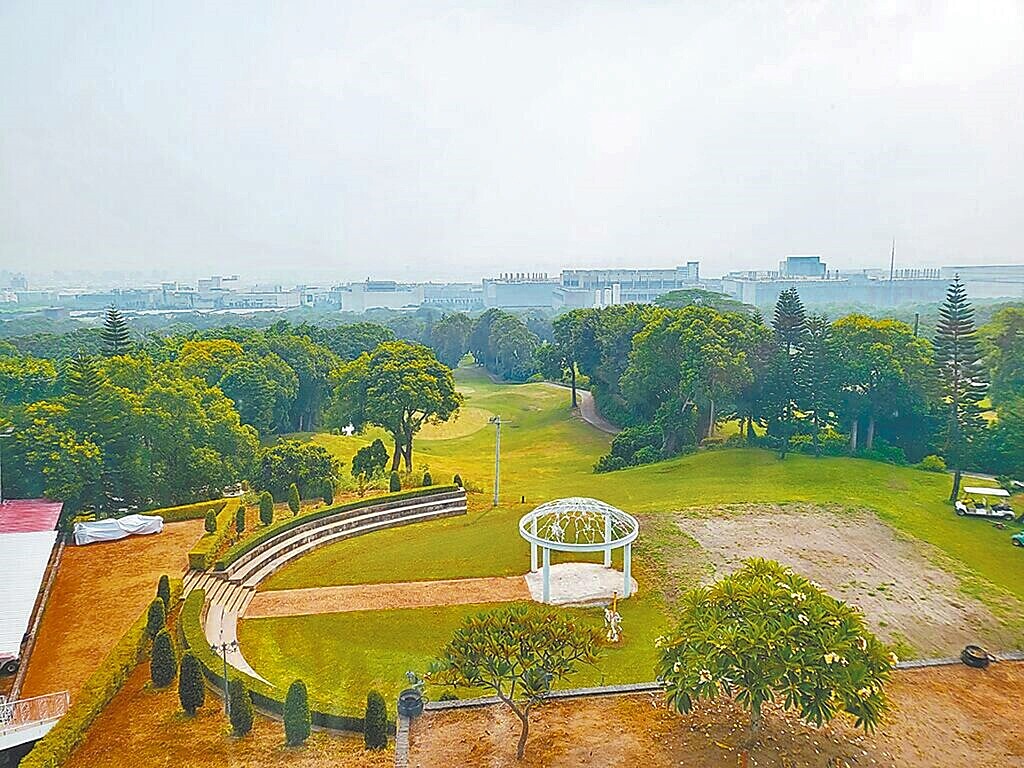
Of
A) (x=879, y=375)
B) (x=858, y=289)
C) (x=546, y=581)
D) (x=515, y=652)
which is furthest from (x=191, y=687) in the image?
(x=858, y=289)

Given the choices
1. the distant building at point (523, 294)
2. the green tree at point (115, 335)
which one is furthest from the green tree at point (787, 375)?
the distant building at point (523, 294)

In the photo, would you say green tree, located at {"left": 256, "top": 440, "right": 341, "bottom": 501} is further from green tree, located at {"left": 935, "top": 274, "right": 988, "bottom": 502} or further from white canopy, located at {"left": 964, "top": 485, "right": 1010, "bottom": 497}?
green tree, located at {"left": 935, "top": 274, "right": 988, "bottom": 502}

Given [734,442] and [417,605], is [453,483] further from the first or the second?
[734,442]

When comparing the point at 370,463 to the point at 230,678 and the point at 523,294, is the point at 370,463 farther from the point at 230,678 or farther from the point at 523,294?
the point at 523,294

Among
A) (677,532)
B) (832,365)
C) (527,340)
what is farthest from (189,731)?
(527,340)

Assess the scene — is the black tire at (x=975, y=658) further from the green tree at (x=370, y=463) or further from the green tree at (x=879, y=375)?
the green tree at (x=370, y=463)
